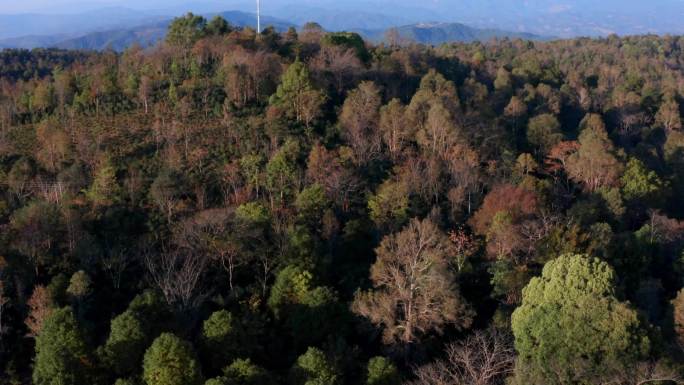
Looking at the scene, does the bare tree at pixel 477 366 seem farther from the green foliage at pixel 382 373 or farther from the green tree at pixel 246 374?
the green tree at pixel 246 374

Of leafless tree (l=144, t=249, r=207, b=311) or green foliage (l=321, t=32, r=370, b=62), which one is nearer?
leafless tree (l=144, t=249, r=207, b=311)

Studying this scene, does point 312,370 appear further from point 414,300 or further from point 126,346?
point 126,346

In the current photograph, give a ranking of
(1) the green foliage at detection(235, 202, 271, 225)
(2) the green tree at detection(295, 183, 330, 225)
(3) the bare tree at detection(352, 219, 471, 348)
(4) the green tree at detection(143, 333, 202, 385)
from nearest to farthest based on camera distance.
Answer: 1. (4) the green tree at detection(143, 333, 202, 385)
2. (3) the bare tree at detection(352, 219, 471, 348)
3. (1) the green foliage at detection(235, 202, 271, 225)
4. (2) the green tree at detection(295, 183, 330, 225)

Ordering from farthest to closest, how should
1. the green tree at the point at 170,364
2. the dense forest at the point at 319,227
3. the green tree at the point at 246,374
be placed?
1. the dense forest at the point at 319,227
2. the green tree at the point at 246,374
3. the green tree at the point at 170,364

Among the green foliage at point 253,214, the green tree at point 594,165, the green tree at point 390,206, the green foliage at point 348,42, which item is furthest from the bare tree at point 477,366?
the green foliage at point 348,42

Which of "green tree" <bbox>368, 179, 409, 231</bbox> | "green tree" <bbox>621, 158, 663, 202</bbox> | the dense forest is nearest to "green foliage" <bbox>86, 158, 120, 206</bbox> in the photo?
the dense forest

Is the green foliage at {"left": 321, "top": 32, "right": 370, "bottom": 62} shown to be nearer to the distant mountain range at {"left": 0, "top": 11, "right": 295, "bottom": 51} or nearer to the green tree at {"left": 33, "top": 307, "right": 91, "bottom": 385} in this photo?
the green tree at {"left": 33, "top": 307, "right": 91, "bottom": 385}
